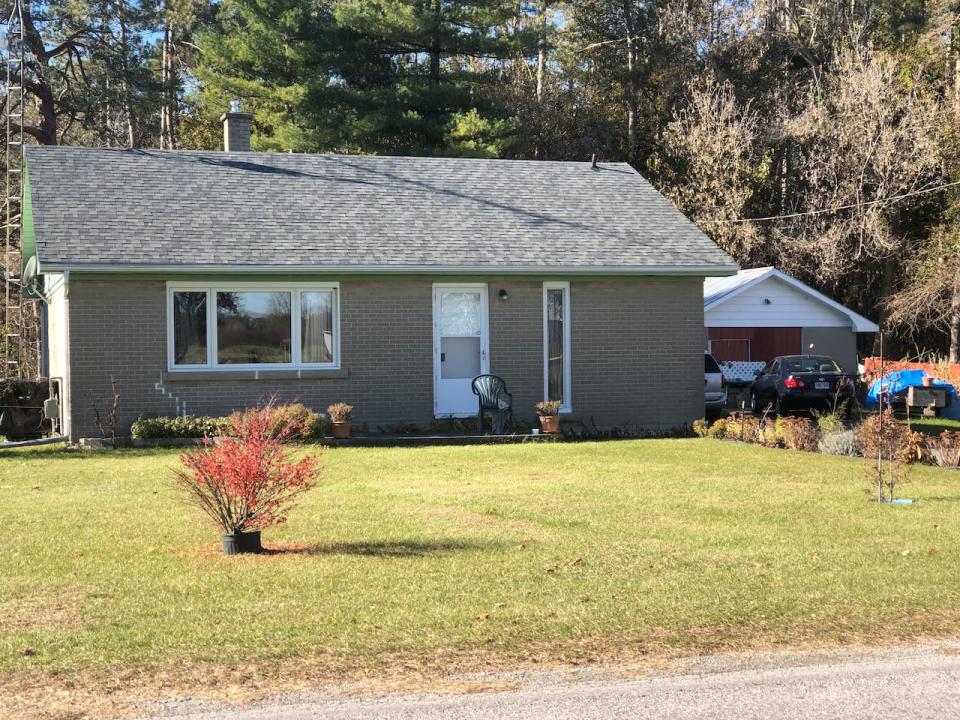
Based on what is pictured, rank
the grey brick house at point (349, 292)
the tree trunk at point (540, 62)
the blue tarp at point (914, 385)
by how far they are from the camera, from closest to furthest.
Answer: the grey brick house at point (349, 292) < the blue tarp at point (914, 385) < the tree trunk at point (540, 62)

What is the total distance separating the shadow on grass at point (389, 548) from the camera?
9062 millimetres

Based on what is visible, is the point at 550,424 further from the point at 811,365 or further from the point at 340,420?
the point at 811,365

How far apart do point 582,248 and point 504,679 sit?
1520cm

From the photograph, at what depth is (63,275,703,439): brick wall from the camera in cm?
1838

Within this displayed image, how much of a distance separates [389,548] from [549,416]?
993 centimetres

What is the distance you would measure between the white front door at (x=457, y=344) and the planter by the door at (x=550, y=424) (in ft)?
5.63

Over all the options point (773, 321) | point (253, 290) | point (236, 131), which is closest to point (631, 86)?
point (773, 321)

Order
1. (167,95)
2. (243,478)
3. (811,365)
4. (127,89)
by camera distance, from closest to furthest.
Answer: (243,478)
(811,365)
(127,89)
(167,95)

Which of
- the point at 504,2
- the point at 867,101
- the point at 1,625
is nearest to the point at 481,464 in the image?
the point at 1,625

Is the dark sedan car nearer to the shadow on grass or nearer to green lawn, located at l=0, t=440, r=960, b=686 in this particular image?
green lawn, located at l=0, t=440, r=960, b=686

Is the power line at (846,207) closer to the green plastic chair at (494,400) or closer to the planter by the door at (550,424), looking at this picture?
the green plastic chair at (494,400)

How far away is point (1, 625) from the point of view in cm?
689

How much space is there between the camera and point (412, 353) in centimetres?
1989

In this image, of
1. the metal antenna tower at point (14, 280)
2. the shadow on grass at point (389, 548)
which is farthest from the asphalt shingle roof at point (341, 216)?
the shadow on grass at point (389, 548)
